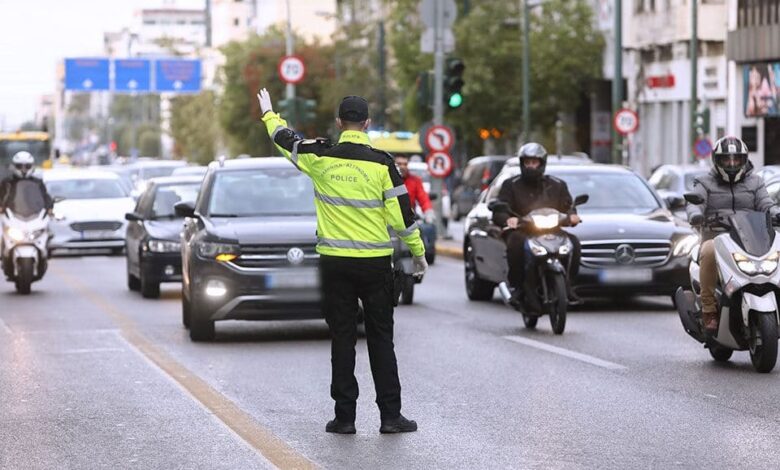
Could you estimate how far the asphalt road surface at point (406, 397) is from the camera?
960 cm

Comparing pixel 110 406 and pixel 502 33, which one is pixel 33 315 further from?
pixel 502 33

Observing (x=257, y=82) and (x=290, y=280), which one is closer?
(x=290, y=280)

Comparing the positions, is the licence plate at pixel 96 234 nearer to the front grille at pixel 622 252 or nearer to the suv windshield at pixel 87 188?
the suv windshield at pixel 87 188

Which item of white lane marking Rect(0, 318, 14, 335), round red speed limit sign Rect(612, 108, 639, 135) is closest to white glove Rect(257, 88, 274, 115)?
white lane marking Rect(0, 318, 14, 335)

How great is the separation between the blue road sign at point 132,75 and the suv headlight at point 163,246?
69010 millimetres

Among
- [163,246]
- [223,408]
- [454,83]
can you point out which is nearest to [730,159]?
[223,408]

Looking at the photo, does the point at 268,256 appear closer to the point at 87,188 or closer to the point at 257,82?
the point at 87,188

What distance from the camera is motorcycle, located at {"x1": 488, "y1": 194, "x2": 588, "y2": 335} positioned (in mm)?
16797

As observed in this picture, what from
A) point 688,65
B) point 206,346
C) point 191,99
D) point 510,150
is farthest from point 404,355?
point 191,99

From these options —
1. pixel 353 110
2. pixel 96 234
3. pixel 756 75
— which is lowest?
pixel 96 234

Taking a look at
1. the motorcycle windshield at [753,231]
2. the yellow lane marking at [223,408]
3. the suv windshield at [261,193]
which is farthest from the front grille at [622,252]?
the motorcycle windshield at [753,231]

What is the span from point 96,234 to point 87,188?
2.15 meters

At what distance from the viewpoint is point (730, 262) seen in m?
13.4

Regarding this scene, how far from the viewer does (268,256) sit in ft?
52.9
